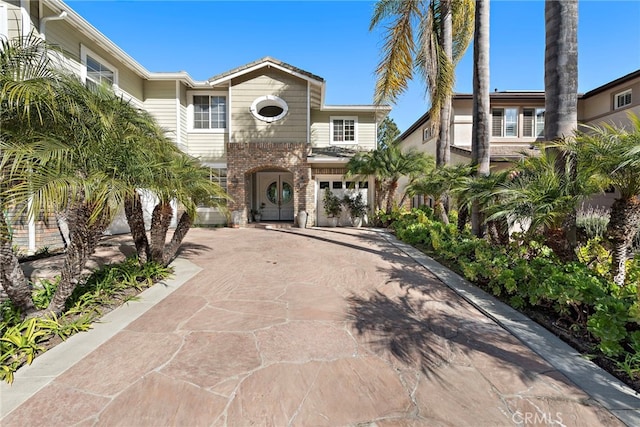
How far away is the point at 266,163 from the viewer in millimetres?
13992

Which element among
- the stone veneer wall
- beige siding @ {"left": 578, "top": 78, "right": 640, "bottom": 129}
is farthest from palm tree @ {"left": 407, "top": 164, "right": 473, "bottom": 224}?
beige siding @ {"left": 578, "top": 78, "right": 640, "bottom": 129}

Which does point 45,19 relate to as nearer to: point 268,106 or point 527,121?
point 268,106

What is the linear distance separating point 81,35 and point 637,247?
55.9ft

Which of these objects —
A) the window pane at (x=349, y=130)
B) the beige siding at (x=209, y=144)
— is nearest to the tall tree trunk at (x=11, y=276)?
the beige siding at (x=209, y=144)

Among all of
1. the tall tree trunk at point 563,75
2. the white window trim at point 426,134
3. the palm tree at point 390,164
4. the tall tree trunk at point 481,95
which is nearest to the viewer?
the tall tree trunk at point 563,75

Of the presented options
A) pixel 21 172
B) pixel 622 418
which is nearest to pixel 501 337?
pixel 622 418

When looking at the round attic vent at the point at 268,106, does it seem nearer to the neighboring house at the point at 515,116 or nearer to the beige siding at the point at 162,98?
the beige siding at the point at 162,98

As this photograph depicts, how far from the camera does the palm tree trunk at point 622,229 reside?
157 inches

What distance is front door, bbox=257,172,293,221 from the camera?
56.4 ft

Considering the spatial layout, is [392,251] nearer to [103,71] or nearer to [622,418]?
[622,418]

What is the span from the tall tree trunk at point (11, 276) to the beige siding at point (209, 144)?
11.7m

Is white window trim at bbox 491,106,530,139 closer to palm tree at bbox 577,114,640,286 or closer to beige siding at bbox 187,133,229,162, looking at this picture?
palm tree at bbox 577,114,640,286

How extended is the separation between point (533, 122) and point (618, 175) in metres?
15.7

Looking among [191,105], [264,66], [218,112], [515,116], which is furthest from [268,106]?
[515,116]
